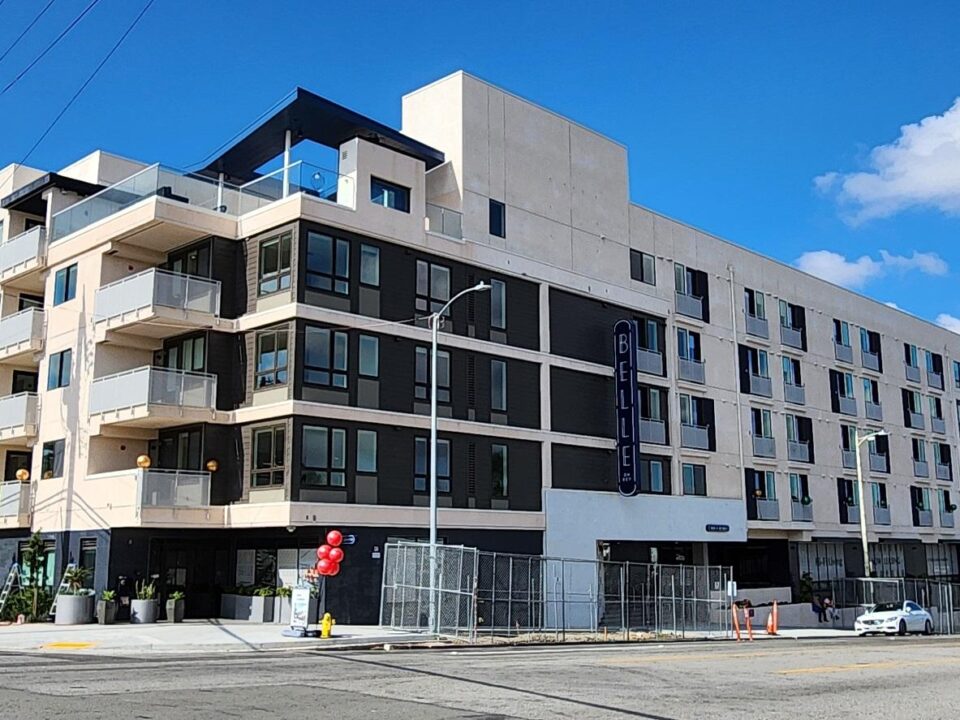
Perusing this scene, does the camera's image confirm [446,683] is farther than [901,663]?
No

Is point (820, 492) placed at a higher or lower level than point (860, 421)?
lower

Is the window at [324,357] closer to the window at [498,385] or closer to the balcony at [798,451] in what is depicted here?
the window at [498,385]

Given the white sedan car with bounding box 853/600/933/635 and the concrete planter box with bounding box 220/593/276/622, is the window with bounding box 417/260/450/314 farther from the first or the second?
the white sedan car with bounding box 853/600/933/635

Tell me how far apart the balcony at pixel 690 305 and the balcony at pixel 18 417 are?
27.0 metres

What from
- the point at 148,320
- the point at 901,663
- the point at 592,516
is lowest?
the point at 901,663

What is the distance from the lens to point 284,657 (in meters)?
21.3

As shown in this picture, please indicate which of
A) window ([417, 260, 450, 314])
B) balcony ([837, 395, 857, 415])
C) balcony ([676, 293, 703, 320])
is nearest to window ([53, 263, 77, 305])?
window ([417, 260, 450, 314])

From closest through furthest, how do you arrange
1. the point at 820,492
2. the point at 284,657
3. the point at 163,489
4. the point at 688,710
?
the point at 688,710
the point at 284,657
the point at 163,489
the point at 820,492

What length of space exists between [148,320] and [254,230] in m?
4.41

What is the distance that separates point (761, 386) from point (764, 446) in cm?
301

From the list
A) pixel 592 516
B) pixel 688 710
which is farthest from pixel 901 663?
pixel 592 516

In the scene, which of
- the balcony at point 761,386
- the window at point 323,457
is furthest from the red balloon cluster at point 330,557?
the balcony at point 761,386

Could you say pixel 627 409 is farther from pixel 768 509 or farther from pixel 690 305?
pixel 768 509

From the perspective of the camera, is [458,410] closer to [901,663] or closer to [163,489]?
[163,489]
